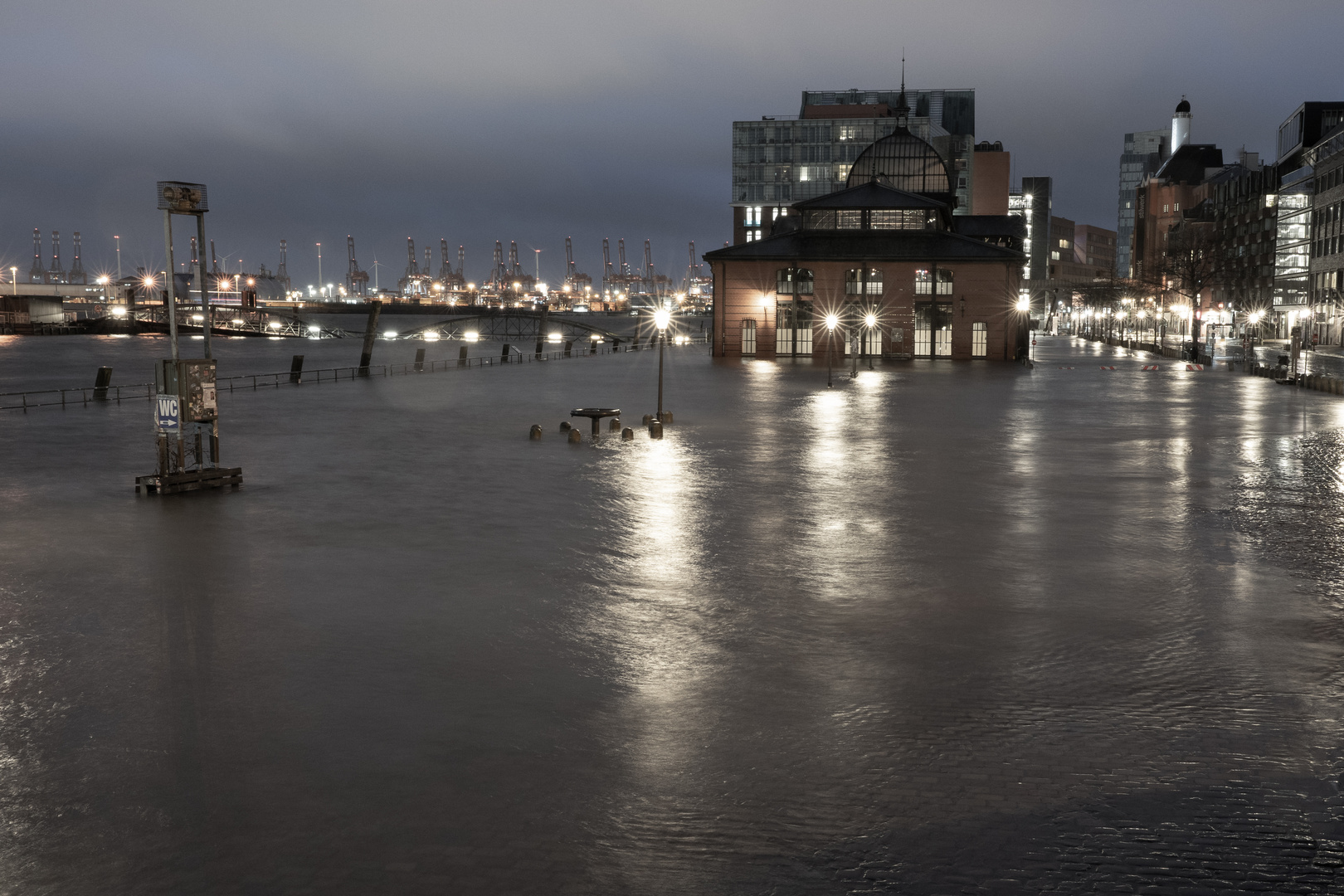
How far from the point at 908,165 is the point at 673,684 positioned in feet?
307

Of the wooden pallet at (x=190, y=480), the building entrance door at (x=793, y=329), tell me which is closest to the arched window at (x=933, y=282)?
the building entrance door at (x=793, y=329)

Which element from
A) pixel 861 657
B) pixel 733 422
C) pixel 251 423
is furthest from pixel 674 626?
pixel 251 423

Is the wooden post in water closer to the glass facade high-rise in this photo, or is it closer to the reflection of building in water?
the reflection of building in water

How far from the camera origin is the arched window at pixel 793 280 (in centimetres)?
7919

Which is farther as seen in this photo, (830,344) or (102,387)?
(830,344)

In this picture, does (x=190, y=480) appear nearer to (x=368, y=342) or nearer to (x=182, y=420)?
(x=182, y=420)

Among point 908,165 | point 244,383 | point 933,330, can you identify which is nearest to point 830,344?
point 933,330

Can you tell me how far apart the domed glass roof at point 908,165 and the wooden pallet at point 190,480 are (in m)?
82.8

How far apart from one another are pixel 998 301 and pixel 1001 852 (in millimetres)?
75493

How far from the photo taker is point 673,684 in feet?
32.8

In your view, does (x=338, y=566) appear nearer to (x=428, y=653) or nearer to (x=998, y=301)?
(x=428, y=653)

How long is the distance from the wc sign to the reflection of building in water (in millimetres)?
60216

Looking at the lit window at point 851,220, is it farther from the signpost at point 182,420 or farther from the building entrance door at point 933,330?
the signpost at point 182,420

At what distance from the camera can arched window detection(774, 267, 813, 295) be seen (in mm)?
79188
